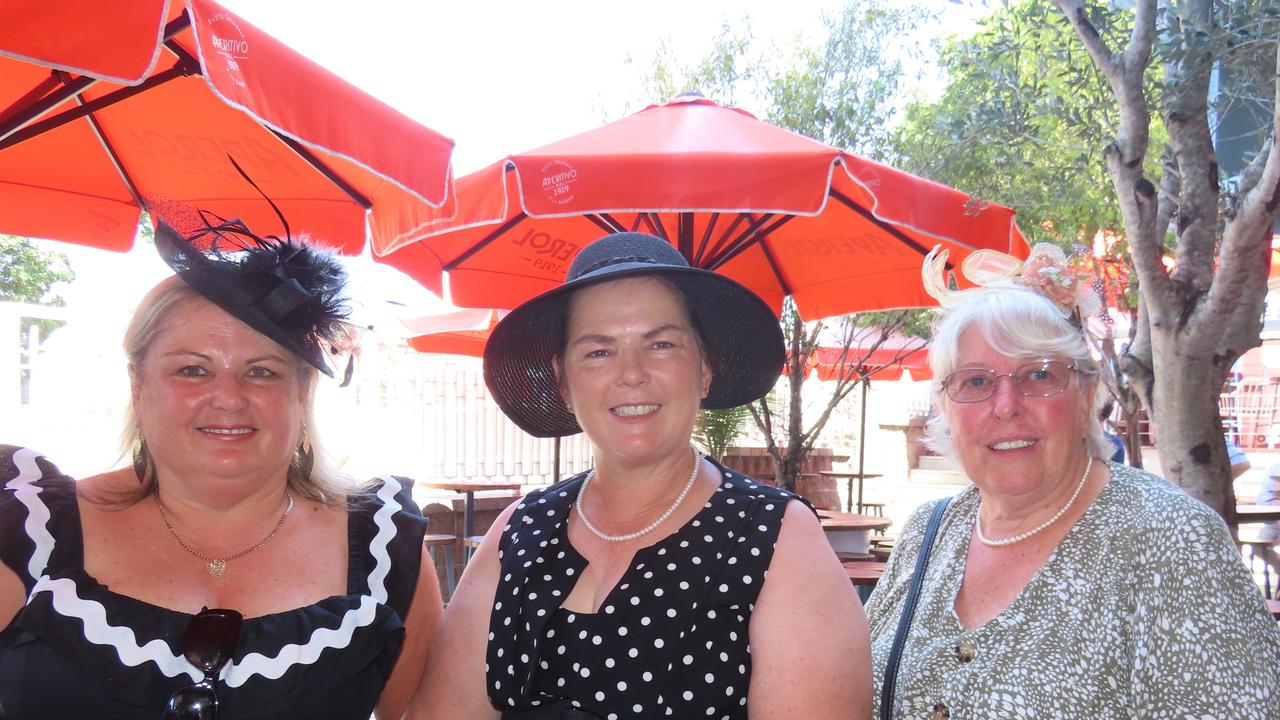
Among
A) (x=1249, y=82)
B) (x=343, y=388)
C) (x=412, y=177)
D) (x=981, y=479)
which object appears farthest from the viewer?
(x=1249, y=82)

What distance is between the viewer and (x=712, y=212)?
5.13 m

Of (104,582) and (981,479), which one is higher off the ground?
→ (981,479)

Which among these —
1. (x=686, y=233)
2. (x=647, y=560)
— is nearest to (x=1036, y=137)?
(x=686, y=233)

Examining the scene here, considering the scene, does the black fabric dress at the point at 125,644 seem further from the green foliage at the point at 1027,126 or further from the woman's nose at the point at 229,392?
the green foliage at the point at 1027,126

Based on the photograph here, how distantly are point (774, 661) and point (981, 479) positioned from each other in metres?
0.85

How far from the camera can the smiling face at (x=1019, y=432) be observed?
233cm

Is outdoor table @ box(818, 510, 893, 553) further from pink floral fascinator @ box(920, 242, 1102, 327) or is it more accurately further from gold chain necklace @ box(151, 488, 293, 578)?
gold chain necklace @ box(151, 488, 293, 578)

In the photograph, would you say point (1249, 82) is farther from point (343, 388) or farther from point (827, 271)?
point (343, 388)

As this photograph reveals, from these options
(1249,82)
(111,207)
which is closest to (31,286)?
(111,207)

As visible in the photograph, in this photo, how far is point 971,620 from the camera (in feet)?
7.40

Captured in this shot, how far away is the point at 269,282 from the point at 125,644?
2.76 feet

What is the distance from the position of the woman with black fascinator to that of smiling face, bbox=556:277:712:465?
0.64 m

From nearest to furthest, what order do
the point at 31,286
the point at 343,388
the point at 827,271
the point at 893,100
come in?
the point at 343,388
the point at 827,271
the point at 893,100
the point at 31,286

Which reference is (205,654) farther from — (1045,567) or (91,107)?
(91,107)
